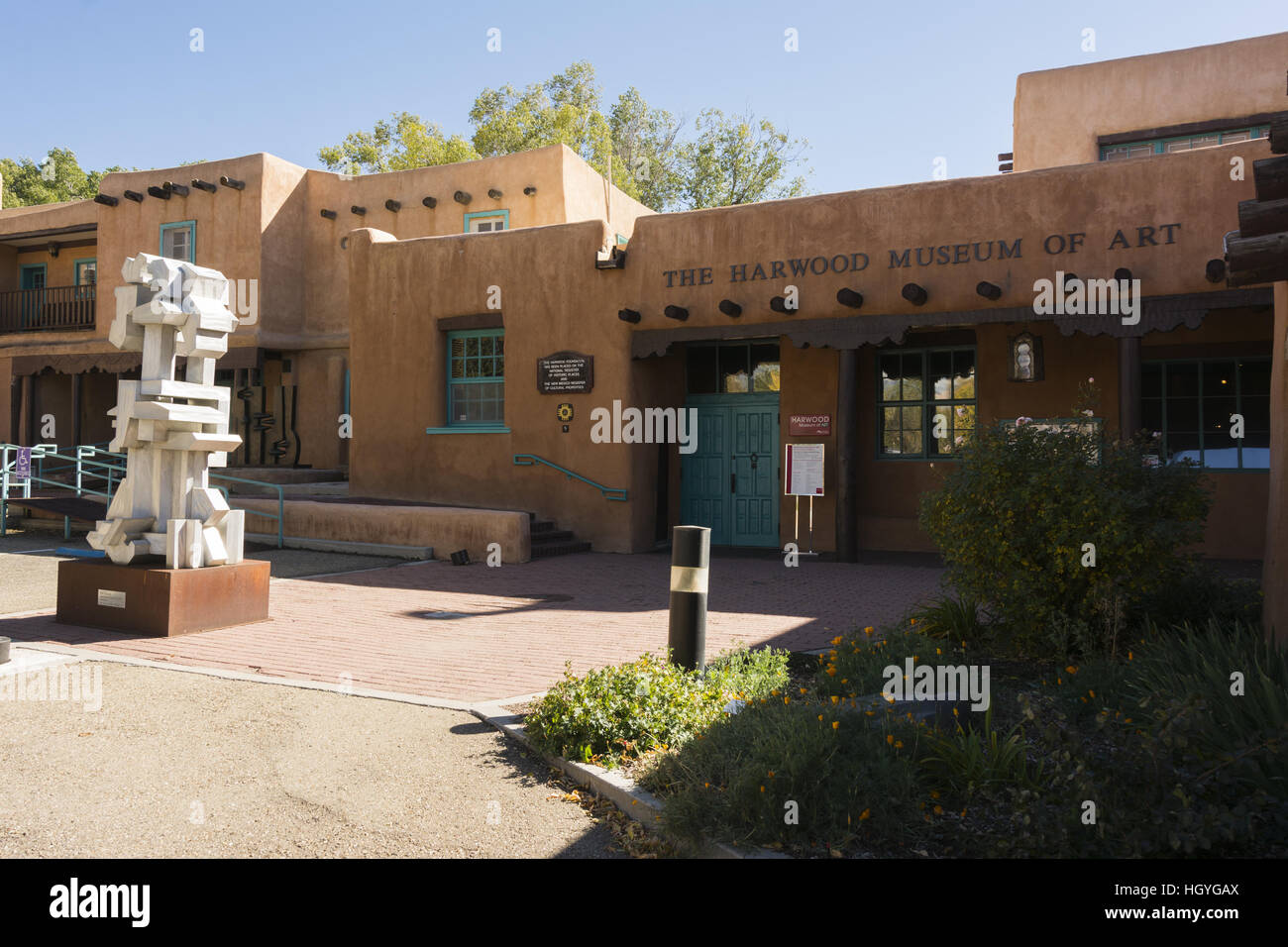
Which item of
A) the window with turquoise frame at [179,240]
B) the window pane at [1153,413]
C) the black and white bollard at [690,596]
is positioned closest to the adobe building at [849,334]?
the window pane at [1153,413]

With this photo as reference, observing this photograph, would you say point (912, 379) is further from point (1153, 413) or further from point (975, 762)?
point (975, 762)

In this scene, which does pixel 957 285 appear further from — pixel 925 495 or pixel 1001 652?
pixel 1001 652

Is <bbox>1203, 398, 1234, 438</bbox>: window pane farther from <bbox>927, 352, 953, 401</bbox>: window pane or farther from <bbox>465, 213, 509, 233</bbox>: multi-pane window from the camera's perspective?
<bbox>465, 213, 509, 233</bbox>: multi-pane window

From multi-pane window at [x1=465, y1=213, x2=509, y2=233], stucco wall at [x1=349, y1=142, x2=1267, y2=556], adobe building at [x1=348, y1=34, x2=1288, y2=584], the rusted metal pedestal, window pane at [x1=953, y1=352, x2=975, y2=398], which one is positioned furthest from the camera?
multi-pane window at [x1=465, y1=213, x2=509, y2=233]

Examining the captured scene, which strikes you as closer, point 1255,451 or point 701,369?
→ point 1255,451

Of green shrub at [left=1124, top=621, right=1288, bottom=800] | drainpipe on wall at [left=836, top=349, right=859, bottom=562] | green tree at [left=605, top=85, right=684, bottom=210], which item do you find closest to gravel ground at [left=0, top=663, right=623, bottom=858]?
green shrub at [left=1124, top=621, right=1288, bottom=800]

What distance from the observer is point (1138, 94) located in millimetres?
15719

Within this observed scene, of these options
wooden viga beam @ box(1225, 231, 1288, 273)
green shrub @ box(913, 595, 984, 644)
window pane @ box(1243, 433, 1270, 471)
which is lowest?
green shrub @ box(913, 595, 984, 644)

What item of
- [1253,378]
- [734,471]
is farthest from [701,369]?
[1253,378]

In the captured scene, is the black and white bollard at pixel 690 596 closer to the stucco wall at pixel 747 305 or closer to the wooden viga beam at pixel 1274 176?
the wooden viga beam at pixel 1274 176

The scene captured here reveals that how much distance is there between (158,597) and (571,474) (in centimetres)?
767

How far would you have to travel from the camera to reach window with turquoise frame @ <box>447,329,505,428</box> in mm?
15930

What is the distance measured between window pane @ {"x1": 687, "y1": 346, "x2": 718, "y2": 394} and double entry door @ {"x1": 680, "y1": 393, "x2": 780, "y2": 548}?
0.52 ft
